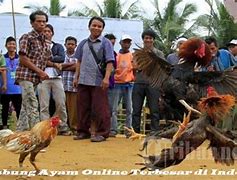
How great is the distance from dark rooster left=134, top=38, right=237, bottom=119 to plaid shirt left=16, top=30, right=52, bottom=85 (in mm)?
1795

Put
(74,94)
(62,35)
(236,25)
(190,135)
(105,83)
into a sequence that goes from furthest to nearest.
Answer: (236,25), (62,35), (74,94), (105,83), (190,135)

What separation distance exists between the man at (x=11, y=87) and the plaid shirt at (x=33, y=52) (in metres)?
2.12

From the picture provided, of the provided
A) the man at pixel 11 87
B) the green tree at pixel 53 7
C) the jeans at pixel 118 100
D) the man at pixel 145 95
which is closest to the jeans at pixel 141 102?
the man at pixel 145 95

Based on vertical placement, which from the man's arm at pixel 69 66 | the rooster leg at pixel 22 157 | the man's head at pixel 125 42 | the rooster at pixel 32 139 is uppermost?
the man's head at pixel 125 42

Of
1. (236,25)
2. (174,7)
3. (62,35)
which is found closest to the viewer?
(62,35)

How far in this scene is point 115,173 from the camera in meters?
6.07

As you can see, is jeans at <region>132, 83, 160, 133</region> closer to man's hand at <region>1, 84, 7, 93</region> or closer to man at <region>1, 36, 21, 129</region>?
man at <region>1, 36, 21, 129</region>

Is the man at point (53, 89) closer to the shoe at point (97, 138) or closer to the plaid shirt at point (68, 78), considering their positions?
the plaid shirt at point (68, 78)

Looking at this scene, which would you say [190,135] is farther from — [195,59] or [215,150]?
[195,59]

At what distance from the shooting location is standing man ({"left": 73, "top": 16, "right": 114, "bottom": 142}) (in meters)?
8.50

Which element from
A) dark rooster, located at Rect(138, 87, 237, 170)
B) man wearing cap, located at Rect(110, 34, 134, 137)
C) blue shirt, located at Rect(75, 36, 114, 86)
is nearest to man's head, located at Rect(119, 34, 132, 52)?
man wearing cap, located at Rect(110, 34, 134, 137)

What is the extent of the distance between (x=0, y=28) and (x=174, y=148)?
13.3 meters

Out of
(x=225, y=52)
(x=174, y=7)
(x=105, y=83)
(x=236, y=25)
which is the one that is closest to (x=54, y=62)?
(x=105, y=83)

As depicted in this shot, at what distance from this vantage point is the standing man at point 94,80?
850 cm
